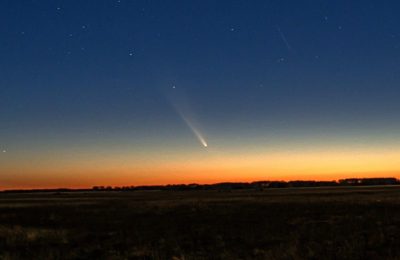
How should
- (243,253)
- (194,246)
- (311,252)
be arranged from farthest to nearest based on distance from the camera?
(194,246)
(243,253)
(311,252)

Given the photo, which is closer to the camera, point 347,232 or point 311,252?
point 311,252

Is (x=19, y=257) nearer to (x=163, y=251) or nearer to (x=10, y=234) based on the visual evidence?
(x=163, y=251)

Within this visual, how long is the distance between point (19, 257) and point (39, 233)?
9972mm

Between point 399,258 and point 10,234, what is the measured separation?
815 inches

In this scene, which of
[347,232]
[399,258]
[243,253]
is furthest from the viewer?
Result: [347,232]

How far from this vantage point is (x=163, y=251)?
18922 mm

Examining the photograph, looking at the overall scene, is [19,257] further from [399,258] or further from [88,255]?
[399,258]

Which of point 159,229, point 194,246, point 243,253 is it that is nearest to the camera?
point 243,253

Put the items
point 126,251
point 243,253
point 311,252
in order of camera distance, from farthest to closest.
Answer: point 126,251
point 243,253
point 311,252

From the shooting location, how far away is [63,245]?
72.4 ft

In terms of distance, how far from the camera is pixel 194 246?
819 inches

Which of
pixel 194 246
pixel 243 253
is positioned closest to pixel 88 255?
pixel 194 246

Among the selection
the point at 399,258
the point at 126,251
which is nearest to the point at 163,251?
the point at 126,251

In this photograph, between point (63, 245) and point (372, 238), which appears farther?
point (63, 245)
